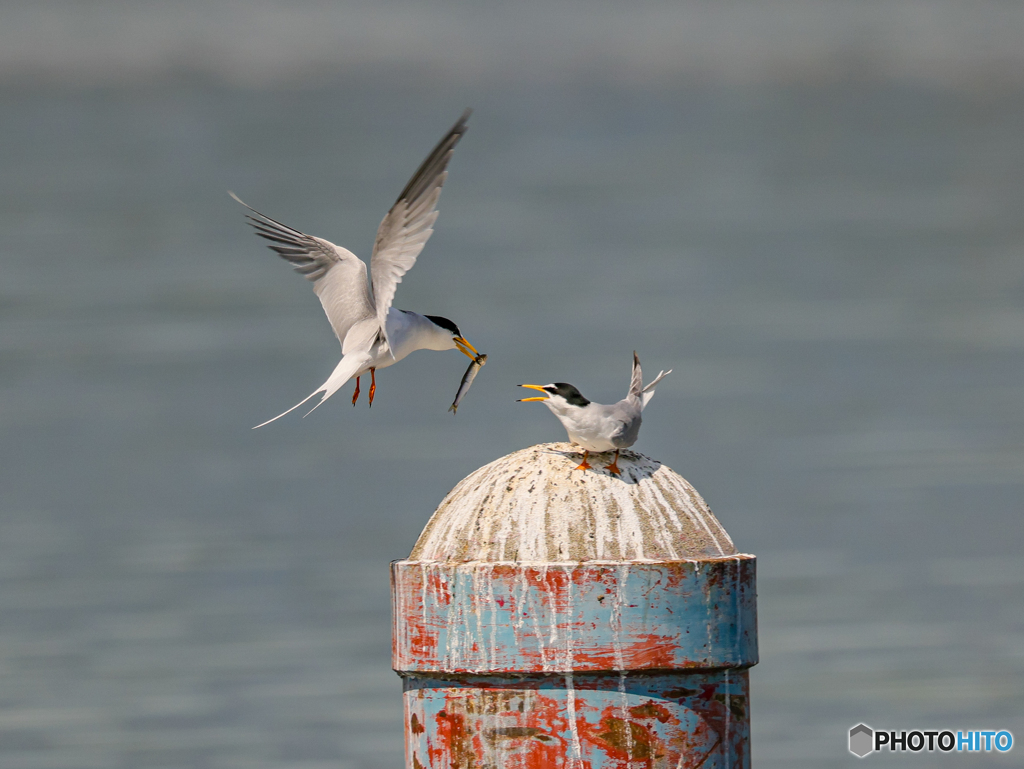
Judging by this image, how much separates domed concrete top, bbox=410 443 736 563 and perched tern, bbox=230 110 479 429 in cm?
108

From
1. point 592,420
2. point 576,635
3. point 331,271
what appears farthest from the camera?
point 331,271

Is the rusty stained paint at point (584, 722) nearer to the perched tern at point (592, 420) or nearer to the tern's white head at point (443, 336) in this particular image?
the perched tern at point (592, 420)

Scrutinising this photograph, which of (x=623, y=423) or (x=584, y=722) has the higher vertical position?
(x=623, y=423)

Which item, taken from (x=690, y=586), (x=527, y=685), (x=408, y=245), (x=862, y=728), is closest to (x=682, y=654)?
(x=690, y=586)

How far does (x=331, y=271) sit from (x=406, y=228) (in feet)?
2.20

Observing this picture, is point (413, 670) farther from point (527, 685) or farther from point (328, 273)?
point (328, 273)

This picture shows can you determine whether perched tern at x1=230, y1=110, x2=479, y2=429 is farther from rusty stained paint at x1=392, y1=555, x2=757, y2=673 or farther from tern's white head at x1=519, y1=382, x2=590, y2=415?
rusty stained paint at x1=392, y1=555, x2=757, y2=673

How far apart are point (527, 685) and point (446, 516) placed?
2.11ft

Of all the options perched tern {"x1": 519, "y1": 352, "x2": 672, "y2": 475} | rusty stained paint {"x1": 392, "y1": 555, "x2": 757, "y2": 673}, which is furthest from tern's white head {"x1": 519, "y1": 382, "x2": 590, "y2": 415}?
rusty stained paint {"x1": 392, "y1": 555, "x2": 757, "y2": 673}

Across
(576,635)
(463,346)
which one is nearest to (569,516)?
(576,635)

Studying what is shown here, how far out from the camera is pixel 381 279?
210 inches

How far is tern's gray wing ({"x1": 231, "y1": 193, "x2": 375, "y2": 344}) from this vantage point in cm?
568

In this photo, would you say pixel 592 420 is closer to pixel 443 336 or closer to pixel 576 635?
pixel 576 635

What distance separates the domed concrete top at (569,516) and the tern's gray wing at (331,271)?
5.24 feet
